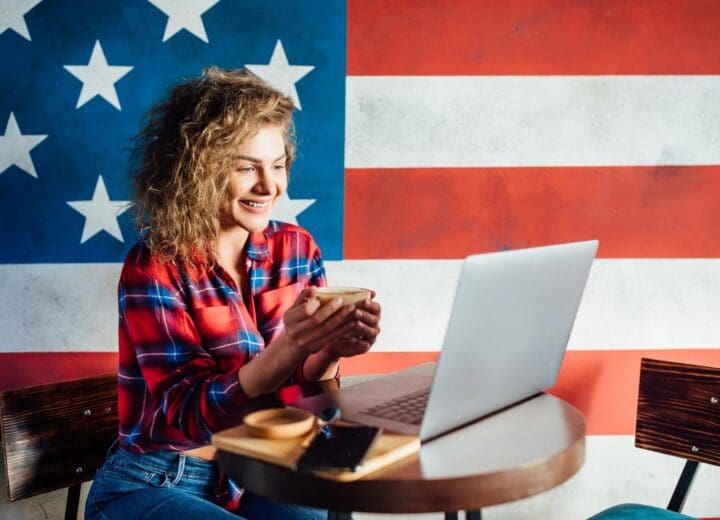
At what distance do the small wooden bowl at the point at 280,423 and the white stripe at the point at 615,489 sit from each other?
118 cm

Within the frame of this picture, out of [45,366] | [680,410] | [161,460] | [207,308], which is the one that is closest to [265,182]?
[207,308]

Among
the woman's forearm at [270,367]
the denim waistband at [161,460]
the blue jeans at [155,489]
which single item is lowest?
the blue jeans at [155,489]

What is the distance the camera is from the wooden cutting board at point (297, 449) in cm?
85

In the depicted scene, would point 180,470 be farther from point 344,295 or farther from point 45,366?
A: point 45,366

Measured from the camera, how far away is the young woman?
1.19m

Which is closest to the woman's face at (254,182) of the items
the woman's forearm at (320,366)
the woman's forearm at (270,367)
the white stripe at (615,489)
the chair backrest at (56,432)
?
the woman's forearm at (320,366)

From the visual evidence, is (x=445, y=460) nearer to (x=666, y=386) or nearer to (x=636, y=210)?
(x=666, y=386)

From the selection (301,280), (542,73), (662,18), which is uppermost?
(662,18)

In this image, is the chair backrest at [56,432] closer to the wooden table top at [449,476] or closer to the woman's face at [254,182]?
the woman's face at [254,182]

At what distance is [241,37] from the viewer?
1.88m

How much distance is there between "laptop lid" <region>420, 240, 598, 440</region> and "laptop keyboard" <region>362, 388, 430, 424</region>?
9 centimetres

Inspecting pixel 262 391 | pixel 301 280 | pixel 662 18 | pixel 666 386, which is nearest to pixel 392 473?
pixel 262 391

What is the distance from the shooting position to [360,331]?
1.22 metres

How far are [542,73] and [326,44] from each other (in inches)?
23.1
